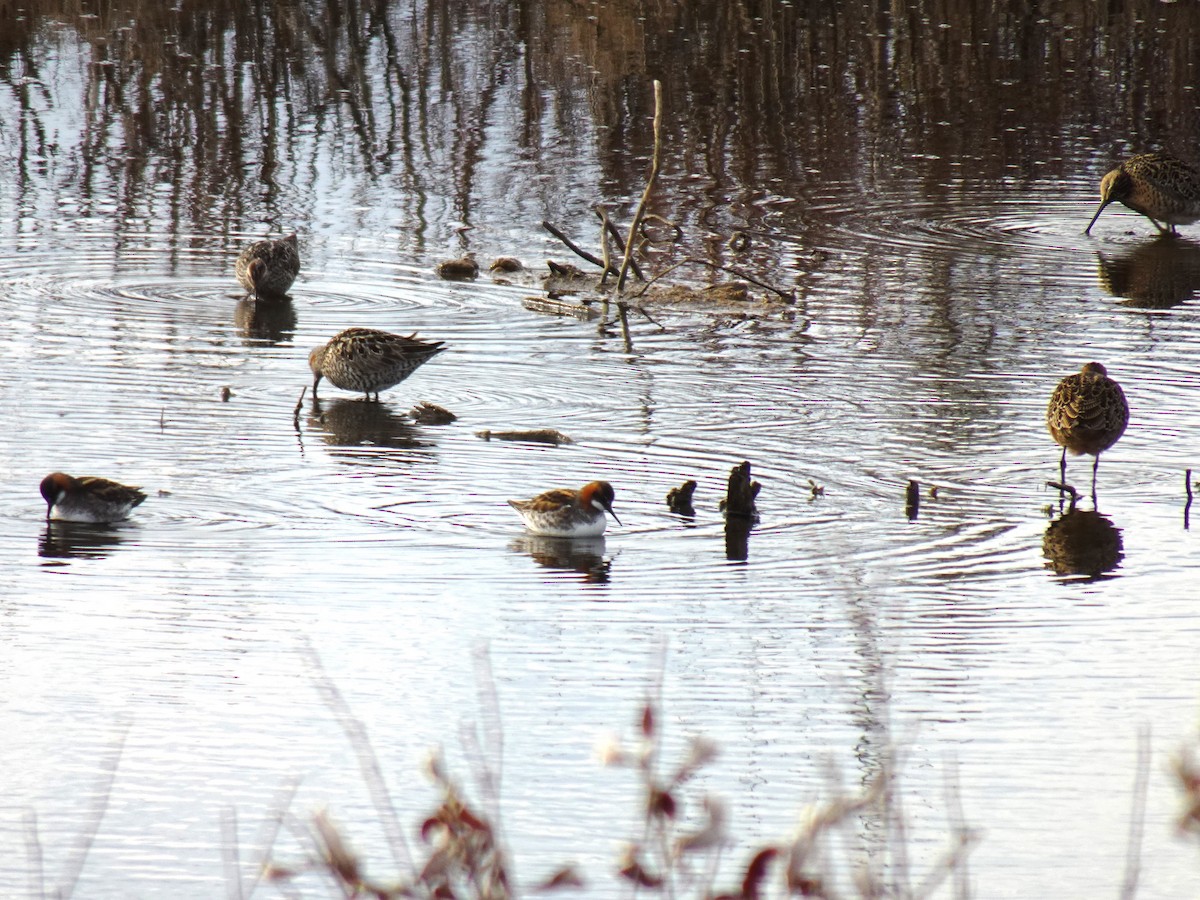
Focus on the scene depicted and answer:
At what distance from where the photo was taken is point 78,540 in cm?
994

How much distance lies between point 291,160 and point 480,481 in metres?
12.6

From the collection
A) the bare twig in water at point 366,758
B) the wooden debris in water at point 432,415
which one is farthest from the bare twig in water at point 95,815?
the wooden debris in water at point 432,415

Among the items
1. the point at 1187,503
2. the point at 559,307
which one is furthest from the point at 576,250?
the point at 1187,503

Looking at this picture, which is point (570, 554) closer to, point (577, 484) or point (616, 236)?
point (577, 484)

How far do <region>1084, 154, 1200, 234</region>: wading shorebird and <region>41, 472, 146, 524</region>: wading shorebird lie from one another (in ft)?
41.1

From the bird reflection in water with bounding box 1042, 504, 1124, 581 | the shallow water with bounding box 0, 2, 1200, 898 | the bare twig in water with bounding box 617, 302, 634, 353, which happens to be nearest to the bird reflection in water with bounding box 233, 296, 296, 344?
the shallow water with bounding box 0, 2, 1200, 898

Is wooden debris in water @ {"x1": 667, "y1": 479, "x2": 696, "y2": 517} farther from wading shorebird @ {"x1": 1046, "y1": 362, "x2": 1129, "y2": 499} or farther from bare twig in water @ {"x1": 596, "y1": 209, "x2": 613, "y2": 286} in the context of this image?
bare twig in water @ {"x1": 596, "y1": 209, "x2": 613, "y2": 286}

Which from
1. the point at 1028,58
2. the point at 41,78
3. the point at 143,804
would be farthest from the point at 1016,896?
the point at 1028,58

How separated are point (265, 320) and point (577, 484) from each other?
5.73m

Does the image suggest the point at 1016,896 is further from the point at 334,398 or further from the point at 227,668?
the point at 334,398

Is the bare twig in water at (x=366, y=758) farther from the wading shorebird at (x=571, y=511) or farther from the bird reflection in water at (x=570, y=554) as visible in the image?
the wading shorebird at (x=571, y=511)

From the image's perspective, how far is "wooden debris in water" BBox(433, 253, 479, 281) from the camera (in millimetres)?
17453

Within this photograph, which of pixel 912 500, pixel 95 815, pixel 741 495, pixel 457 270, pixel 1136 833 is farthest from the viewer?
pixel 457 270

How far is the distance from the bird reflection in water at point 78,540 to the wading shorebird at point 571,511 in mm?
2146
